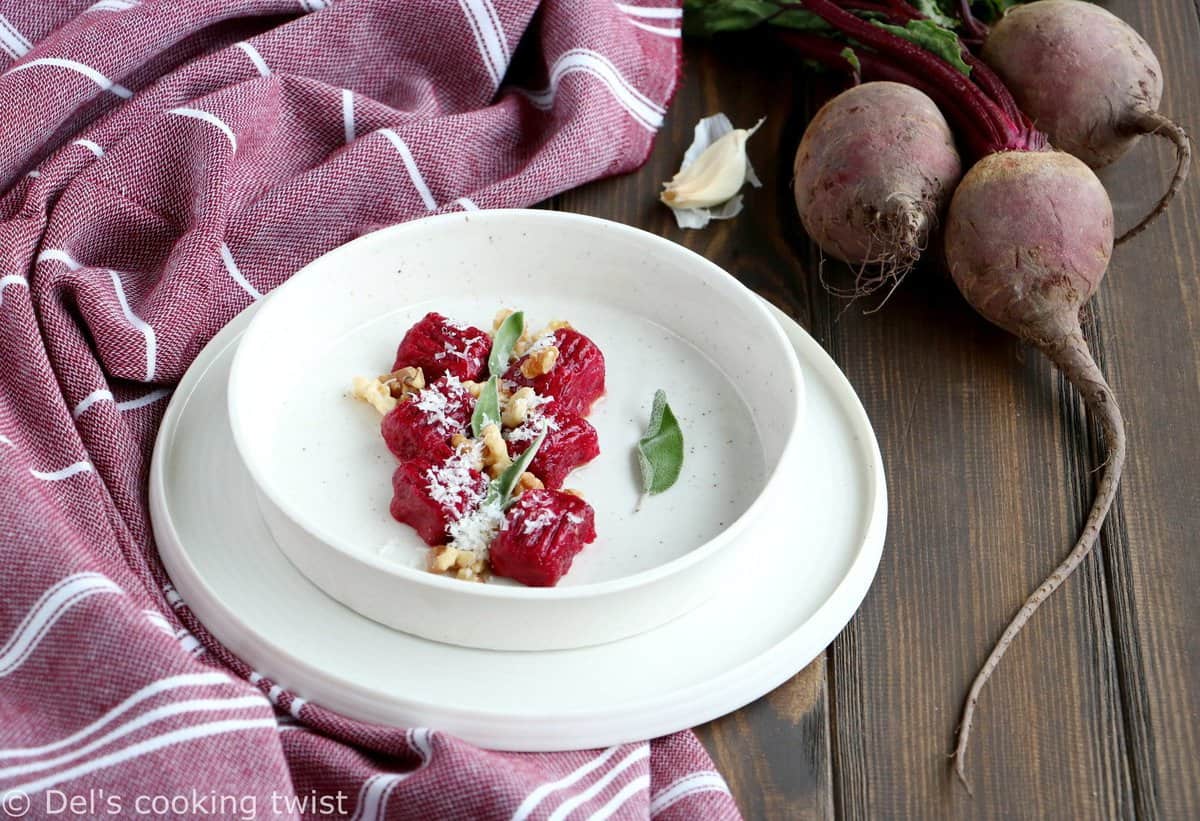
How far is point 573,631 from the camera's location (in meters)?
1.07

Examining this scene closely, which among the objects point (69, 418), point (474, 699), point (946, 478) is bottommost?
point (946, 478)

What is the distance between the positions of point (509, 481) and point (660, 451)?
16 centimetres

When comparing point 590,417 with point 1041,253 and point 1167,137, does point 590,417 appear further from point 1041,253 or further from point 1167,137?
point 1167,137

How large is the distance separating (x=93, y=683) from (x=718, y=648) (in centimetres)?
51

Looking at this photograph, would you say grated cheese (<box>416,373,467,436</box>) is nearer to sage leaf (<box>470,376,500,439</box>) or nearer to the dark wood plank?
sage leaf (<box>470,376,500,439</box>)

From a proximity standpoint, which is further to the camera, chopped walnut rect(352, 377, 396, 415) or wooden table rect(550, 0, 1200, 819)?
chopped walnut rect(352, 377, 396, 415)

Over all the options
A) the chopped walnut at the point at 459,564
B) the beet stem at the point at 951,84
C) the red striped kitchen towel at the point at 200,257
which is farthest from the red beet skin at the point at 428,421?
the beet stem at the point at 951,84

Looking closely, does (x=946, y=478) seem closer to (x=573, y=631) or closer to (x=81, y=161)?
(x=573, y=631)

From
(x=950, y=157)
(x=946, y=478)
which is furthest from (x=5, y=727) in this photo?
(x=950, y=157)

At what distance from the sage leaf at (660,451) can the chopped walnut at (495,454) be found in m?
0.13

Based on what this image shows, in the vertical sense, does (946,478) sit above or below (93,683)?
below

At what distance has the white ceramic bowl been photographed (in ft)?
3.48

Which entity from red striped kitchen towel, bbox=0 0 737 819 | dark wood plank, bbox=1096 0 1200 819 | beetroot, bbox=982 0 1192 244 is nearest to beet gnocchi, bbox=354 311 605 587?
red striped kitchen towel, bbox=0 0 737 819

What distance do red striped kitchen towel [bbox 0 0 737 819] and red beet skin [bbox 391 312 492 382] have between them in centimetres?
25
